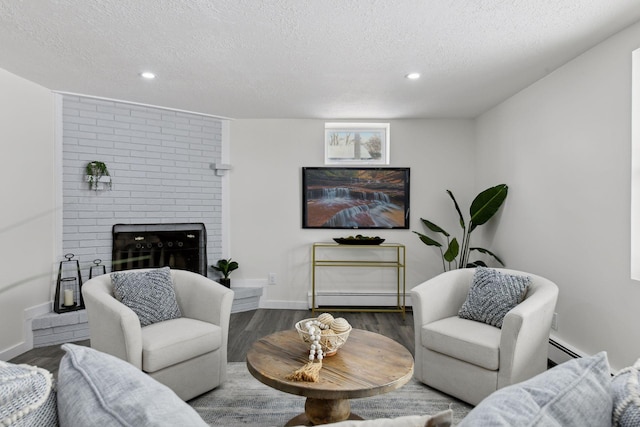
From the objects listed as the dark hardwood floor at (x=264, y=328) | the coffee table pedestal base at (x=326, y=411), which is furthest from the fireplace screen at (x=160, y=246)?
the coffee table pedestal base at (x=326, y=411)

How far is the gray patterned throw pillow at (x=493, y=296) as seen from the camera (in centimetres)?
243

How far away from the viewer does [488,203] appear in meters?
3.77

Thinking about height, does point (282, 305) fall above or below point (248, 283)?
below

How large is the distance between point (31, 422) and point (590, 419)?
41.3 inches

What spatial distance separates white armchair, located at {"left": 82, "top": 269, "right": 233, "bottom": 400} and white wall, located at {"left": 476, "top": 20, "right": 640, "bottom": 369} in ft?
8.31

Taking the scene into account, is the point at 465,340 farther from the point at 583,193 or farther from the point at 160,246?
the point at 160,246

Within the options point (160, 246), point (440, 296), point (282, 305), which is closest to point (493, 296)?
point (440, 296)

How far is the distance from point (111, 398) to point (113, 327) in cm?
166

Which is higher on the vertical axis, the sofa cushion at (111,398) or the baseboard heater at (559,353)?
the sofa cushion at (111,398)

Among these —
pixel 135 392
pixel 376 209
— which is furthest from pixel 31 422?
pixel 376 209

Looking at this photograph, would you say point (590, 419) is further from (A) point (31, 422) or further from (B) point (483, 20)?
(B) point (483, 20)

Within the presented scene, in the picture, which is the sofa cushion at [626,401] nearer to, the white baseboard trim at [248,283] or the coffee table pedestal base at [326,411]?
the coffee table pedestal base at [326,411]

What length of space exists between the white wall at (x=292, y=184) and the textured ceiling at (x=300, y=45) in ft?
2.58

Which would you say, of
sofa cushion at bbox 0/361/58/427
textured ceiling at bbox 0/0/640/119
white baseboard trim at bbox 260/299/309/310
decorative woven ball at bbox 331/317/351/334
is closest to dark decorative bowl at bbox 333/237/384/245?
white baseboard trim at bbox 260/299/309/310
